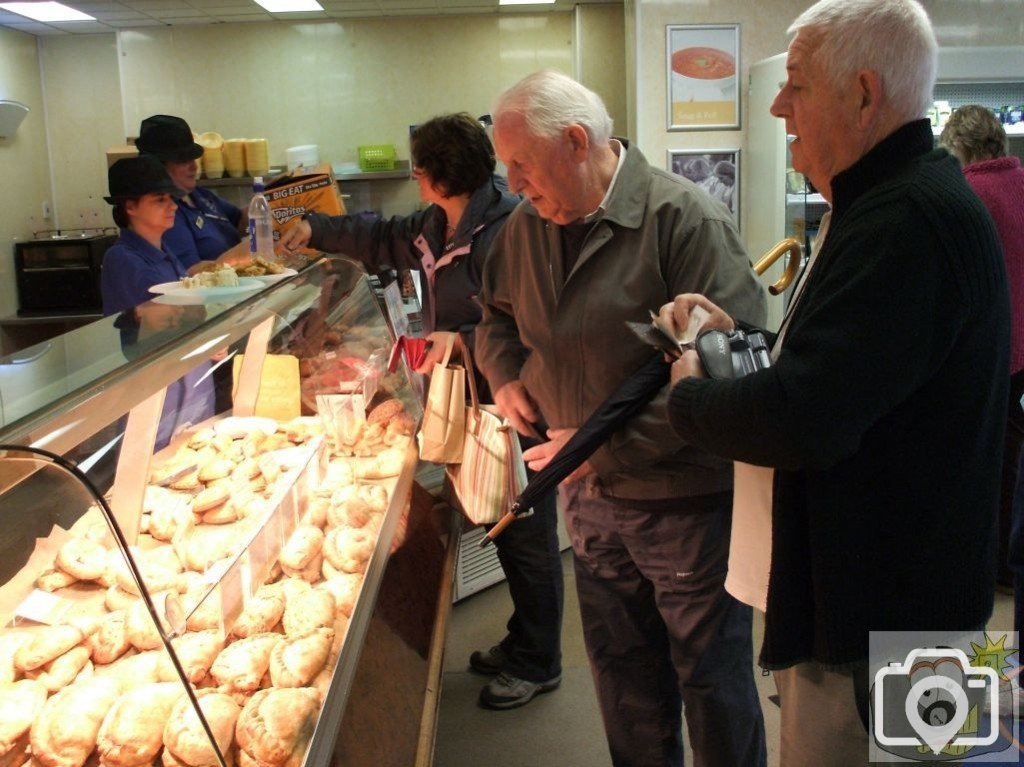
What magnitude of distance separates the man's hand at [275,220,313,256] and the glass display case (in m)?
0.98

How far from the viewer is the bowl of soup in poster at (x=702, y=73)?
526cm

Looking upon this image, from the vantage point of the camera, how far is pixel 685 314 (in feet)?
5.67

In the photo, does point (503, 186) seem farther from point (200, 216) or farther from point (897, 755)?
point (897, 755)

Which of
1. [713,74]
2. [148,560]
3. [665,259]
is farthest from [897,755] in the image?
A: [713,74]

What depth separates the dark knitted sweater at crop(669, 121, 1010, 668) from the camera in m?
1.28

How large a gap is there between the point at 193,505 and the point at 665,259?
110 cm

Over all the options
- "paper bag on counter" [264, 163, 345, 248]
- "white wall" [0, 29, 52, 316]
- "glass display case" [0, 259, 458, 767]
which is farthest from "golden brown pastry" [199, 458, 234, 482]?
"white wall" [0, 29, 52, 316]

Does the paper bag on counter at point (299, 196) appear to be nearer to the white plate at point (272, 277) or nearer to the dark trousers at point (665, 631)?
the white plate at point (272, 277)

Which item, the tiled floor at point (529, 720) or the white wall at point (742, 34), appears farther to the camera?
the white wall at point (742, 34)

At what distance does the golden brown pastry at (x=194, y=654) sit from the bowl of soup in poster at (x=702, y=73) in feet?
15.1

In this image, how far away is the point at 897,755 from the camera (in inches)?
59.1

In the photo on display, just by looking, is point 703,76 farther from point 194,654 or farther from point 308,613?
point 194,654

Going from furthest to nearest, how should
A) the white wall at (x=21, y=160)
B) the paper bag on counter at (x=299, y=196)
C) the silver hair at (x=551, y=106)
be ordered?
1. the white wall at (x=21, y=160)
2. the paper bag on counter at (x=299, y=196)
3. the silver hair at (x=551, y=106)
